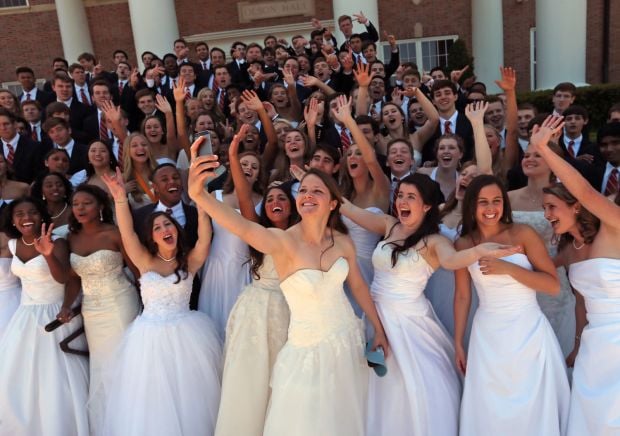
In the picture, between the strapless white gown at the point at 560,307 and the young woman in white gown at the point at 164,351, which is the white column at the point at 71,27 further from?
the strapless white gown at the point at 560,307

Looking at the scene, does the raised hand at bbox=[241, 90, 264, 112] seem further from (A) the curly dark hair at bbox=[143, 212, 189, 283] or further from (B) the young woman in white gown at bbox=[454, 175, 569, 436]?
(B) the young woman in white gown at bbox=[454, 175, 569, 436]

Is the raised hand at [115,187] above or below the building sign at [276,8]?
below

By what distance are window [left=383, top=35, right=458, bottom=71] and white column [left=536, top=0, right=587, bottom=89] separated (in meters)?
5.72

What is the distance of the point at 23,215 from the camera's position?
4.16 m

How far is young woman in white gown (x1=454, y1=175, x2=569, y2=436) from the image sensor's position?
10.3ft

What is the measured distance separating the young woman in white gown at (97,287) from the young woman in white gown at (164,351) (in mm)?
192

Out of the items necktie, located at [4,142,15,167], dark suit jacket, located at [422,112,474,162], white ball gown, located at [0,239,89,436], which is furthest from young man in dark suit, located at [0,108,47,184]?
dark suit jacket, located at [422,112,474,162]

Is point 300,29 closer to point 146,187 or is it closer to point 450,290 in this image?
point 146,187

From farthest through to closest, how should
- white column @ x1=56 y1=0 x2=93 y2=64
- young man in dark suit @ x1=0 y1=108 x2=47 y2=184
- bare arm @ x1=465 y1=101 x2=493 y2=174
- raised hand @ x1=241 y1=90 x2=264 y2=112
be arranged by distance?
white column @ x1=56 y1=0 x2=93 y2=64 → young man in dark suit @ x1=0 y1=108 x2=47 y2=184 → raised hand @ x1=241 y1=90 x2=264 y2=112 → bare arm @ x1=465 y1=101 x2=493 y2=174

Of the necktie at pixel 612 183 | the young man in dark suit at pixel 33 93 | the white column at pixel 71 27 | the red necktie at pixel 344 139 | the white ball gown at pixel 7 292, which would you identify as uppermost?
the white column at pixel 71 27

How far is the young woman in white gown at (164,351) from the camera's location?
3.71 meters

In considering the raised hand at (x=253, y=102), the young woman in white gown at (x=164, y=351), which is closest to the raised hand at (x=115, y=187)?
the young woman in white gown at (x=164, y=351)

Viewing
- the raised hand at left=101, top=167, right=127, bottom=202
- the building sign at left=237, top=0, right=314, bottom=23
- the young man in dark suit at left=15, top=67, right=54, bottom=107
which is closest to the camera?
the raised hand at left=101, top=167, right=127, bottom=202

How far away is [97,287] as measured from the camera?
4082mm
